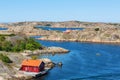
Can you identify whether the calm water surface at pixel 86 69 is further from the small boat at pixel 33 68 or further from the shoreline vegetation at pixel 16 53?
the shoreline vegetation at pixel 16 53

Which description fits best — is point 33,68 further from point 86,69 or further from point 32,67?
point 86,69

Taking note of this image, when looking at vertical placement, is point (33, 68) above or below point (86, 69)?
above

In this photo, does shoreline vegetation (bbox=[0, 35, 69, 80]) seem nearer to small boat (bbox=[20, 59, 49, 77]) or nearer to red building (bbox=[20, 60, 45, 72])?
small boat (bbox=[20, 59, 49, 77])

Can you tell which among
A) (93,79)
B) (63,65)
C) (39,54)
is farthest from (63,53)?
(93,79)

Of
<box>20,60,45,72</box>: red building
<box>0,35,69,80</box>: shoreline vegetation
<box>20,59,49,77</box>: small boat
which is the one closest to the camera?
<box>0,35,69,80</box>: shoreline vegetation

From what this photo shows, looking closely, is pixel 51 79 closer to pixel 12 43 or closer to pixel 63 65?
pixel 63 65

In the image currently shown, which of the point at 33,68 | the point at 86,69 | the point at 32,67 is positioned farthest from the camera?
the point at 86,69

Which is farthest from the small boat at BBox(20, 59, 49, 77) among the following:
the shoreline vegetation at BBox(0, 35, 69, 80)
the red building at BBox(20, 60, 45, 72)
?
the shoreline vegetation at BBox(0, 35, 69, 80)

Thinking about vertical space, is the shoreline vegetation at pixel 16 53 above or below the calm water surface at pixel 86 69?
above

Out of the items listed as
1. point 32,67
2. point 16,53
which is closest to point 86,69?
point 32,67

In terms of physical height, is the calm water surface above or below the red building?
below

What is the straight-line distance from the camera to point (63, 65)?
11444cm

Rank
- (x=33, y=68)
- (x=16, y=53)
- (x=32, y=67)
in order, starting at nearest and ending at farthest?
(x=33, y=68) → (x=32, y=67) → (x=16, y=53)

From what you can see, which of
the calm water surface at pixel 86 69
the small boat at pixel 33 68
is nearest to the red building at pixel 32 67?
the small boat at pixel 33 68
